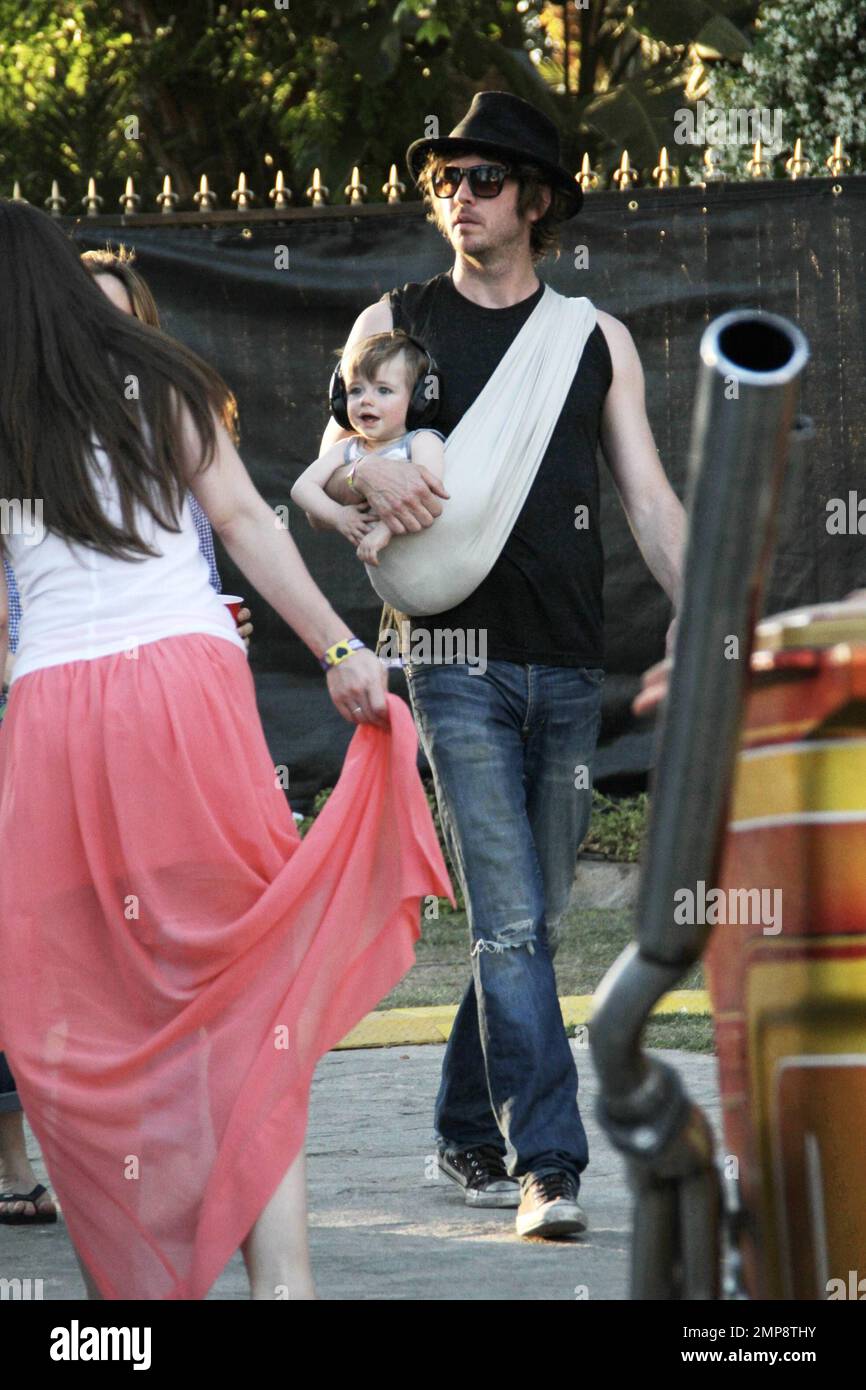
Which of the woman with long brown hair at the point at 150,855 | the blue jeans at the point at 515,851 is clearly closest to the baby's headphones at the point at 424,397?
the blue jeans at the point at 515,851

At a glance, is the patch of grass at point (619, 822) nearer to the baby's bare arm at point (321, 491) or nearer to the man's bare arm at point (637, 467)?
the man's bare arm at point (637, 467)

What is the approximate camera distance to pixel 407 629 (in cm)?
419

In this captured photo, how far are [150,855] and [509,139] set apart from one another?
1937 millimetres

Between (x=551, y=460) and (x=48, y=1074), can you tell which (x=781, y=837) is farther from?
(x=551, y=460)

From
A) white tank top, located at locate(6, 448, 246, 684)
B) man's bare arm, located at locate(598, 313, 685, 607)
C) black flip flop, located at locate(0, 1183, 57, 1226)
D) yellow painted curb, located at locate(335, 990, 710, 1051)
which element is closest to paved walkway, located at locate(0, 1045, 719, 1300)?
black flip flop, located at locate(0, 1183, 57, 1226)

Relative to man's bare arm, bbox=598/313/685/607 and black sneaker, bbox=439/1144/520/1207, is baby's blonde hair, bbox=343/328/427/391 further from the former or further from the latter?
black sneaker, bbox=439/1144/520/1207

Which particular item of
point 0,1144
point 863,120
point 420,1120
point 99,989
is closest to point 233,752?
point 99,989

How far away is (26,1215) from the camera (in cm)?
419

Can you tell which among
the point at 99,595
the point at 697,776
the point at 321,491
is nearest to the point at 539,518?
the point at 321,491

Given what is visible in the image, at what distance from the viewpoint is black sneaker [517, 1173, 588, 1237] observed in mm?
3785

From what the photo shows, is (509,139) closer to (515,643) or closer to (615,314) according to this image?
(515,643)

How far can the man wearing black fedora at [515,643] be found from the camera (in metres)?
3.98

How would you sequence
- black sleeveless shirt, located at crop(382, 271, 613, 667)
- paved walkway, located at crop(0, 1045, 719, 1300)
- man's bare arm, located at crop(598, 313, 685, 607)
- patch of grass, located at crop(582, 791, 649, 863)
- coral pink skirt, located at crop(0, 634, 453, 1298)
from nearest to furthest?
1. coral pink skirt, located at crop(0, 634, 453, 1298)
2. paved walkway, located at crop(0, 1045, 719, 1300)
3. black sleeveless shirt, located at crop(382, 271, 613, 667)
4. man's bare arm, located at crop(598, 313, 685, 607)
5. patch of grass, located at crop(582, 791, 649, 863)
